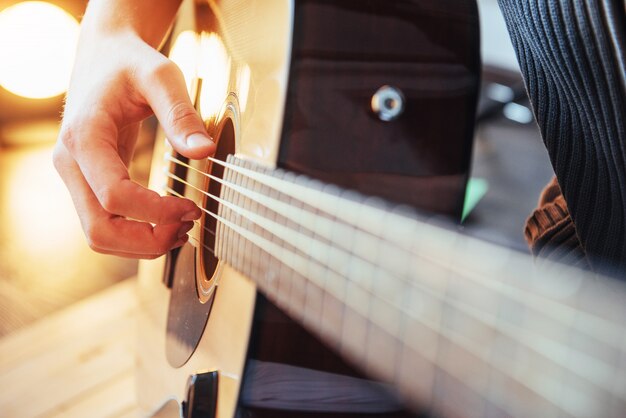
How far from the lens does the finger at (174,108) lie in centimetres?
46

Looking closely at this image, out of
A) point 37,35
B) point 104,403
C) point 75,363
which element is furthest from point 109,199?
point 37,35

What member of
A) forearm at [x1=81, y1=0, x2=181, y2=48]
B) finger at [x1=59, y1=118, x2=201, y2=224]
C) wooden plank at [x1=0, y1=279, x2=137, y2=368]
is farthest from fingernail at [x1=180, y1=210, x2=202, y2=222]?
wooden plank at [x1=0, y1=279, x2=137, y2=368]

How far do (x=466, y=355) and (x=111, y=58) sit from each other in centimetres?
46

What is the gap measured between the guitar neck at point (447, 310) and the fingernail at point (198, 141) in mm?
130

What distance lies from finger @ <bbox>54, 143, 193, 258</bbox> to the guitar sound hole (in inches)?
1.3

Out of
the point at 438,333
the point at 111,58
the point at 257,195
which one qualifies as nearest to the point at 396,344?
the point at 438,333

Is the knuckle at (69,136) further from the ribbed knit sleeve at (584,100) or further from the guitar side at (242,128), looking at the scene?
the ribbed knit sleeve at (584,100)

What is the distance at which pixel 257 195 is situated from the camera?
0.39 m

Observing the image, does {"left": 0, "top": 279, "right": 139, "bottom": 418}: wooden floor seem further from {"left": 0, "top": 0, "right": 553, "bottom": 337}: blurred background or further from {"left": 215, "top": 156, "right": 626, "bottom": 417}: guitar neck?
{"left": 215, "top": 156, "right": 626, "bottom": 417}: guitar neck

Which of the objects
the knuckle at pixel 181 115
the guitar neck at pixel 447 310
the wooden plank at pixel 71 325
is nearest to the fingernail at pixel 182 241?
the knuckle at pixel 181 115

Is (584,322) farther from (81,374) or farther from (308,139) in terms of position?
(81,374)

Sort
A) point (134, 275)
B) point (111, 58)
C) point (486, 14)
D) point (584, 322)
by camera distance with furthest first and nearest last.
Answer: point (486, 14), point (134, 275), point (111, 58), point (584, 322)

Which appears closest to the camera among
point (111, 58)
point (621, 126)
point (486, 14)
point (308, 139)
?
point (621, 126)

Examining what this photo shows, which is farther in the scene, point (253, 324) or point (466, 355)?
point (253, 324)
